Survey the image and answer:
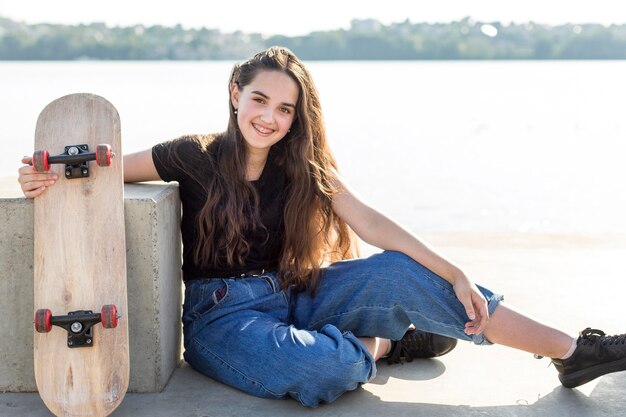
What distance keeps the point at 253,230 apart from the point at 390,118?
83.5 ft

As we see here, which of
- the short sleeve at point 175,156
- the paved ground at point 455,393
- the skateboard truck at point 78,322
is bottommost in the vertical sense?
the paved ground at point 455,393

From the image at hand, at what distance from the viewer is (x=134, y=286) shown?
10.4ft

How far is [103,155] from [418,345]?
143cm

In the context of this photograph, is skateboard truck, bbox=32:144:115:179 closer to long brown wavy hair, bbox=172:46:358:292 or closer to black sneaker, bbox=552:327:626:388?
long brown wavy hair, bbox=172:46:358:292

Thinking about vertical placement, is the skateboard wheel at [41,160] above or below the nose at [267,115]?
below

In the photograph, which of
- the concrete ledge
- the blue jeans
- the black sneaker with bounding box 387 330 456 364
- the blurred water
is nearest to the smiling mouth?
the concrete ledge

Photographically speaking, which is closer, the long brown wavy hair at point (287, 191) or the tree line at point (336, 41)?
the long brown wavy hair at point (287, 191)

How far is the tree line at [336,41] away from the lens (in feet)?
159

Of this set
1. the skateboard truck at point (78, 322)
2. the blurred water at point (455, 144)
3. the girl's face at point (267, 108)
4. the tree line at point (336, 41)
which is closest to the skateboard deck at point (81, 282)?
the skateboard truck at point (78, 322)

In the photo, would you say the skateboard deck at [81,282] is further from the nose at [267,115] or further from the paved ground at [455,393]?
the nose at [267,115]

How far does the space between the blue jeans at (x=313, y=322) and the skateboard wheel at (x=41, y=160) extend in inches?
27.5

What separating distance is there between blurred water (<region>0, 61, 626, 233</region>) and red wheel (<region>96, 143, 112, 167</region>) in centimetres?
632

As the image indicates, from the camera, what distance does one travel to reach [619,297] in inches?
185

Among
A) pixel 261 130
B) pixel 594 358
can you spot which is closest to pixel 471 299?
pixel 594 358
